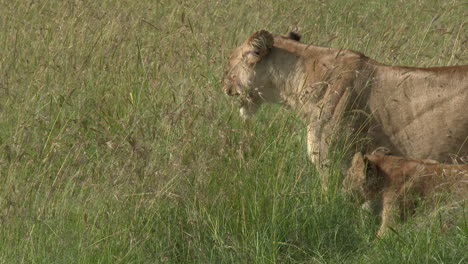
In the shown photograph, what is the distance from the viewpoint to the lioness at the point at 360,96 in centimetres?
595

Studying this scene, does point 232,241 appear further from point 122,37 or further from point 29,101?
point 122,37

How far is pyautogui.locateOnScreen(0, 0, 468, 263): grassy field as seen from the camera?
496 cm

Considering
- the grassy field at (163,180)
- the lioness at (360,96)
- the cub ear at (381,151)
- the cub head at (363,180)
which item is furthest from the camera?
the lioness at (360,96)

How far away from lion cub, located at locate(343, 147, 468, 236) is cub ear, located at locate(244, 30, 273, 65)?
105cm

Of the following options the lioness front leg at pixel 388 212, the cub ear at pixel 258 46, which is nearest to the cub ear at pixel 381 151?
the lioness front leg at pixel 388 212

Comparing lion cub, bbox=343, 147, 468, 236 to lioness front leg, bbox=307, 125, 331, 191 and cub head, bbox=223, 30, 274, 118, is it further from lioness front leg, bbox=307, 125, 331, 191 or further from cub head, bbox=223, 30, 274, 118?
cub head, bbox=223, 30, 274, 118

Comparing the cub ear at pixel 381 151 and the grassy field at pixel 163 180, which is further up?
the cub ear at pixel 381 151

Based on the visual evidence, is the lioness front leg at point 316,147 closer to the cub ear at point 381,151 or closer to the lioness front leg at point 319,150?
the lioness front leg at point 319,150

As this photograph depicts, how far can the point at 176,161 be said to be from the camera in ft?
17.5

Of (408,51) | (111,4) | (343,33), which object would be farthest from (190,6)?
(408,51)

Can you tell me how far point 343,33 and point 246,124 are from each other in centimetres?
276

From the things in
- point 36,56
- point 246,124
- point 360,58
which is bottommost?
point 36,56

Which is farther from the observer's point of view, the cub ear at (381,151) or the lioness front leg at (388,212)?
the cub ear at (381,151)

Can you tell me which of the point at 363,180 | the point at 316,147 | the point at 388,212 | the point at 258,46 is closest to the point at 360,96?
the point at 316,147
